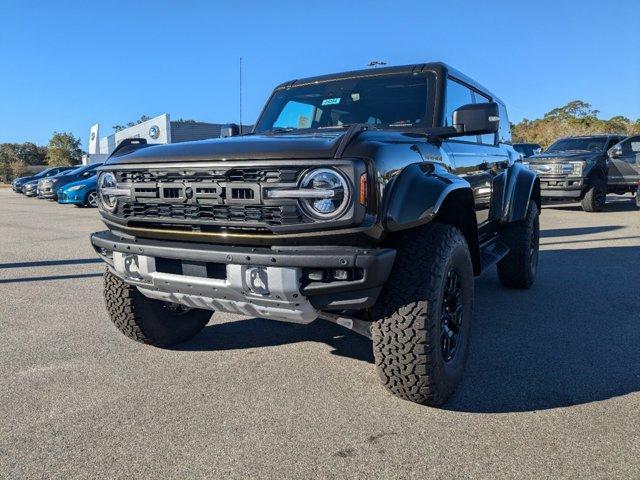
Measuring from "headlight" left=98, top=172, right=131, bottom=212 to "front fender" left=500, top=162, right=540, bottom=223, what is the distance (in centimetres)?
320

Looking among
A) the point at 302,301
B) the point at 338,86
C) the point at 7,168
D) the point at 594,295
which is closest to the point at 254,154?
the point at 302,301

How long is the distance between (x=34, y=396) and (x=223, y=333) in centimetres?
140

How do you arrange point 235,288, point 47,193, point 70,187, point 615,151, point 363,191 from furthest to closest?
1. point 47,193
2. point 70,187
3. point 615,151
4. point 235,288
5. point 363,191

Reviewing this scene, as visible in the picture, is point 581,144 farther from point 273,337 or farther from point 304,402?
point 304,402

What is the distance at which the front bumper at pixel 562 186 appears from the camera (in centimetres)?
1273

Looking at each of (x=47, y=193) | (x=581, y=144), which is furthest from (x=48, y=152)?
(x=581, y=144)

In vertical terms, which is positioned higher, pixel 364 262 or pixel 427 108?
pixel 427 108

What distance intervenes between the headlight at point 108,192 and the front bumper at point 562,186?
11646mm

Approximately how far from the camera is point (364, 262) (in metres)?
2.32

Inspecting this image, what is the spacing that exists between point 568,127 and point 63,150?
63.9m

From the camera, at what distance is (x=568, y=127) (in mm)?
40062

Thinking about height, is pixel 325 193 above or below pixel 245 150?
below

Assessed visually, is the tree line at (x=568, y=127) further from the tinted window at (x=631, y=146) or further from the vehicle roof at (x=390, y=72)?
the vehicle roof at (x=390, y=72)

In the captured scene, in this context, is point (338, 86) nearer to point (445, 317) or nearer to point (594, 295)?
point (445, 317)
